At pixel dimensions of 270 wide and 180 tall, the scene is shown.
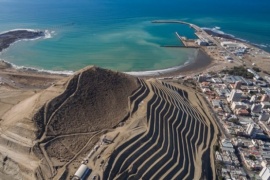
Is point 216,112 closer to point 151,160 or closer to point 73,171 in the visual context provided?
point 151,160

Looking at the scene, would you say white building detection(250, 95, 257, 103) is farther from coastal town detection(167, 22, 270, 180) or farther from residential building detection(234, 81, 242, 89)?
residential building detection(234, 81, 242, 89)

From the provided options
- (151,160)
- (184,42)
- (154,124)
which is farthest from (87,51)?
(151,160)

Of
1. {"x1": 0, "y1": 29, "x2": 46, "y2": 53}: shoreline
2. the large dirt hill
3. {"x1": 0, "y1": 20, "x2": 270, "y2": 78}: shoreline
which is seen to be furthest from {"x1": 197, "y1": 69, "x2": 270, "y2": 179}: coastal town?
{"x1": 0, "y1": 29, "x2": 46, "y2": 53}: shoreline

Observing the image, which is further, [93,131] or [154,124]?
[154,124]

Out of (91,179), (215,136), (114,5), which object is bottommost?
(215,136)

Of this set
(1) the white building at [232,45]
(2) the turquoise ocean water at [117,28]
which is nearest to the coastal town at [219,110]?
(1) the white building at [232,45]

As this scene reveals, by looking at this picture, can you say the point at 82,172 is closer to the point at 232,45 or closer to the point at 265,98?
the point at 265,98

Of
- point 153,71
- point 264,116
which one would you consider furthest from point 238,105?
point 153,71
